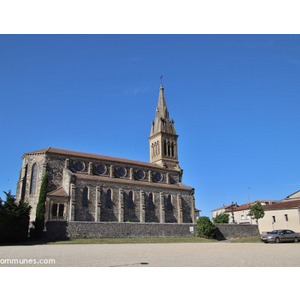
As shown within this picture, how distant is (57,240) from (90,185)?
11433 millimetres

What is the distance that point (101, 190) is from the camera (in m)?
41.5

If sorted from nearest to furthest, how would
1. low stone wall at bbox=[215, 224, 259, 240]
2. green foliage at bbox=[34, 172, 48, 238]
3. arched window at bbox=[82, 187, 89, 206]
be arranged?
1. green foliage at bbox=[34, 172, 48, 238]
2. arched window at bbox=[82, 187, 89, 206]
3. low stone wall at bbox=[215, 224, 259, 240]

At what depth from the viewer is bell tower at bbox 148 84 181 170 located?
63.2 meters

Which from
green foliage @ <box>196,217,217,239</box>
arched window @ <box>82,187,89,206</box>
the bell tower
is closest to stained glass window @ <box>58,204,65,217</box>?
arched window @ <box>82,187,89,206</box>

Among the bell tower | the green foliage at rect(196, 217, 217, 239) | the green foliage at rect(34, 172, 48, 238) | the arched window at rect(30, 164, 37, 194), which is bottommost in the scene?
the green foliage at rect(196, 217, 217, 239)

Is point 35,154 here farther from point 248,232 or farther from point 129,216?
point 248,232

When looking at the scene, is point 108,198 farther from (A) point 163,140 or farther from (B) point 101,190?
(A) point 163,140

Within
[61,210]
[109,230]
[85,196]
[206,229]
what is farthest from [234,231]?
[61,210]

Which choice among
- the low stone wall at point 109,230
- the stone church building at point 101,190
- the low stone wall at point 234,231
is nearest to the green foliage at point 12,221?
the low stone wall at point 109,230

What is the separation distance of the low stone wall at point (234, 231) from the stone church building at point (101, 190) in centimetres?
956

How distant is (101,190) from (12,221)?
14.2 m

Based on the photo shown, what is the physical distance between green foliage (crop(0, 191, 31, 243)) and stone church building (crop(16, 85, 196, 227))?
18.3 ft

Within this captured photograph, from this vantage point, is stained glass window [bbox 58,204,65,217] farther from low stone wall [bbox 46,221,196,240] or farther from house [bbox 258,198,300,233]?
house [bbox 258,198,300,233]
